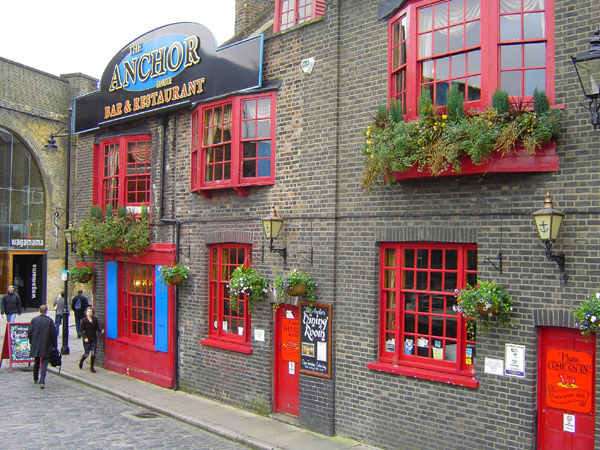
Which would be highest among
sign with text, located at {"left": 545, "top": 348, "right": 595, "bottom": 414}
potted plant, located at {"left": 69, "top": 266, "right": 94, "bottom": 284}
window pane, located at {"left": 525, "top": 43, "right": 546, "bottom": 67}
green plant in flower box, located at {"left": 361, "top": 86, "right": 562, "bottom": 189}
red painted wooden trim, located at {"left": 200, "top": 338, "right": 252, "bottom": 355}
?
window pane, located at {"left": 525, "top": 43, "right": 546, "bottom": 67}

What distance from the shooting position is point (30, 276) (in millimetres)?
30578

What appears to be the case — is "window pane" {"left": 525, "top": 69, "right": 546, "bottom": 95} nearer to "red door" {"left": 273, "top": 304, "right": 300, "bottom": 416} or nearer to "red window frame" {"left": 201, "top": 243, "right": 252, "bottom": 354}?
"red door" {"left": 273, "top": 304, "right": 300, "bottom": 416}

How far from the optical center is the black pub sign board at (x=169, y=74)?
38.6 feet

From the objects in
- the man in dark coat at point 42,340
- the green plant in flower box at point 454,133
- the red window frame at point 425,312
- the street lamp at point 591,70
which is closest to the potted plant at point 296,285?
the red window frame at point 425,312

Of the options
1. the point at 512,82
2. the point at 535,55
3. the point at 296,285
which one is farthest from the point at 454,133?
the point at 296,285

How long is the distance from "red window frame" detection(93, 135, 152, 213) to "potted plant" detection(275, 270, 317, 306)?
557cm

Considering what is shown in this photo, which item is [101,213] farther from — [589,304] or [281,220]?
[589,304]

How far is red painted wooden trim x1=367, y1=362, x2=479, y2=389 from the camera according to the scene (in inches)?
324

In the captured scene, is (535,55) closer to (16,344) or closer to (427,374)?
(427,374)

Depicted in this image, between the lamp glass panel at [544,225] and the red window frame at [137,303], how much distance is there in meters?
9.54

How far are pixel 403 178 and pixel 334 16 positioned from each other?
3366 mm

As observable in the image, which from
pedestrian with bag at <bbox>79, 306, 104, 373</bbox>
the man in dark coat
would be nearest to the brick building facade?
pedestrian with bag at <bbox>79, 306, 104, 373</bbox>

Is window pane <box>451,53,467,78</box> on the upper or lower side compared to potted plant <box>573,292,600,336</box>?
upper

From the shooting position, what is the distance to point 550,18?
7.62m
